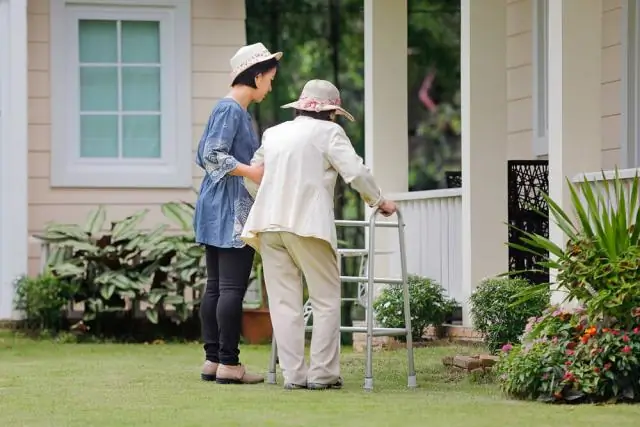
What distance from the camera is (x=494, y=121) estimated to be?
1062 cm

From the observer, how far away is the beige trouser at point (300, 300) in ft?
26.2

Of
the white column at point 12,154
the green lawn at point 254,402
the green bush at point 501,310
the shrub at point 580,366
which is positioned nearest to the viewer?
the green lawn at point 254,402

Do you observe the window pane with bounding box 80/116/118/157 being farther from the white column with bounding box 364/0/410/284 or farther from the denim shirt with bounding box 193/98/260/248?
the denim shirt with bounding box 193/98/260/248

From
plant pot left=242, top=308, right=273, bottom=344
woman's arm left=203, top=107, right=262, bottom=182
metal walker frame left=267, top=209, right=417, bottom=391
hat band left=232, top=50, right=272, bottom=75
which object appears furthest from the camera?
plant pot left=242, top=308, right=273, bottom=344

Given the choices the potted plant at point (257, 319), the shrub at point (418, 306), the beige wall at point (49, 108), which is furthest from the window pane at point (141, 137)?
the shrub at point (418, 306)

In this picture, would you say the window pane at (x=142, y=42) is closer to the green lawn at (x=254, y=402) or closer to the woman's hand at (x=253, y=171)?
the green lawn at (x=254, y=402)

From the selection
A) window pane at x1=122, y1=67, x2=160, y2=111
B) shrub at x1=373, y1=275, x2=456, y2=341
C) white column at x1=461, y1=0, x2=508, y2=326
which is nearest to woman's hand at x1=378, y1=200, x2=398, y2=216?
white column at x1=461, y1=0, x2=508, y2=326

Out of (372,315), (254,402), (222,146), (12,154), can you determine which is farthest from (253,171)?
(12,154)

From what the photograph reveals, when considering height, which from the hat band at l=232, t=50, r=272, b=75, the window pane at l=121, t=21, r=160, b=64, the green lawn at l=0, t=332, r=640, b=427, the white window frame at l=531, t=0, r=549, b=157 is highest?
the window pane at l=121, t=21, r=160, b=64

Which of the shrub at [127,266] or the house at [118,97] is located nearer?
the shrub at [127,266]

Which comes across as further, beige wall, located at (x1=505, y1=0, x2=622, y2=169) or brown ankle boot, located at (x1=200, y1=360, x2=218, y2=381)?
beige wall, located at (x1=505, y1=0, x2=622, y2=169)

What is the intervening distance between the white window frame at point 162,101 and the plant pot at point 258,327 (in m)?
1.90

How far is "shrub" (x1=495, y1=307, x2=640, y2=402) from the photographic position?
23.9ft

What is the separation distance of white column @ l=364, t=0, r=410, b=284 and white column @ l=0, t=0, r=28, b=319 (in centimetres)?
298
